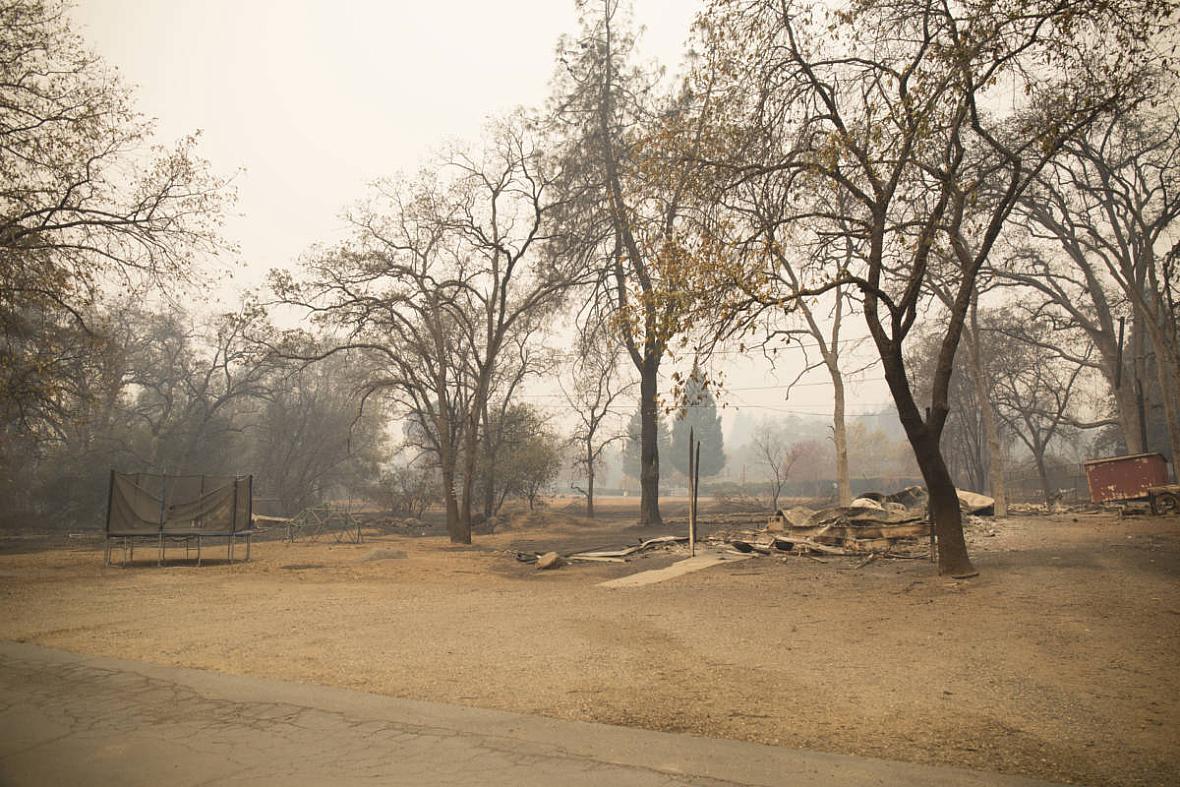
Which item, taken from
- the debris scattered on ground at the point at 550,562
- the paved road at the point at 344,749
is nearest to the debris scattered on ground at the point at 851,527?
the debris scattered on ground at the point at 550,562

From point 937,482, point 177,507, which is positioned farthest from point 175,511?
point 937,482

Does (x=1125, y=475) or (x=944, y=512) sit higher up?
(x=1125, y=475)

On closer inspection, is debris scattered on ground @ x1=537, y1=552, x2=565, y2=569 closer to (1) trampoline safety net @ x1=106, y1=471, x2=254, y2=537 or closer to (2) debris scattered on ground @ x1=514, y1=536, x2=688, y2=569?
(2) debris scattered on ground @ x1=514, y1=536, x2=688, y2=569

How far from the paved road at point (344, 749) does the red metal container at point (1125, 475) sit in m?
24.4

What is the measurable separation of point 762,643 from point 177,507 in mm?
14488

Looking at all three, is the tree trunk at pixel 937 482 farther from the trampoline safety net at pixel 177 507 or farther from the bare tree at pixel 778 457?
the bare tree at pixel 778 457

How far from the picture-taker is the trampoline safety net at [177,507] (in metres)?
15.3

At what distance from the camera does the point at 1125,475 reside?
22891mm

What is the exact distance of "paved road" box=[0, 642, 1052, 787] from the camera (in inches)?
137

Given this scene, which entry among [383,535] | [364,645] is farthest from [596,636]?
[383,535]

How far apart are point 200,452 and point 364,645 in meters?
39.5

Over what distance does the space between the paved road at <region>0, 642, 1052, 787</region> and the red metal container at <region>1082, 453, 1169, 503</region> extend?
2436 centimetres

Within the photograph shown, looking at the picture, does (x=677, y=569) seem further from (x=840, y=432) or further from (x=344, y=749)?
(x=840, y=432)

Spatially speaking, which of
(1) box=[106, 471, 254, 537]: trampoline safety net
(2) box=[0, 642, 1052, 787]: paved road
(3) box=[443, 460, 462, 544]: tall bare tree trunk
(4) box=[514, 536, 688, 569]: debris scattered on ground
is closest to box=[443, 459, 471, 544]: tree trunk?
(3) box=[443, 460, 462, 544]: tall bare tree trunk
